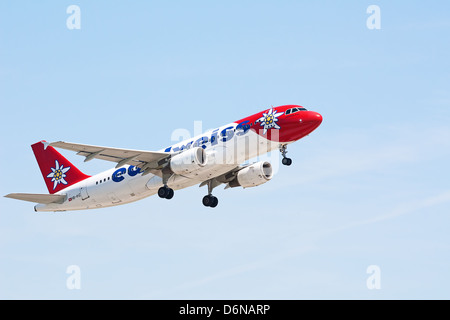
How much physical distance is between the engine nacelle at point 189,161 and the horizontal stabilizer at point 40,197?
447 inches

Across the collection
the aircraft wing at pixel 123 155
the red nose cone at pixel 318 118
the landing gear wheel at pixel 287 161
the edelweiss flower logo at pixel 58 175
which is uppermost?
the red nose cone at pixel 318 118

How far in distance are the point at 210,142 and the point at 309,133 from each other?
6.43m

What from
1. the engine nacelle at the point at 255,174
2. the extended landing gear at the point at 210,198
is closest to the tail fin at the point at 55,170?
the extended landing gear at the point at 210,198

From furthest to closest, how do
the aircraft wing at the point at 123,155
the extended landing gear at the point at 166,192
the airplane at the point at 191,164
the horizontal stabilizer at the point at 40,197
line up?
the horizontal stabilizer at the point at 40,197 → the extended landing gear at the point at 166,192 → the airplane at the point at 191,164 → the aircraft wing at the point at 123,155

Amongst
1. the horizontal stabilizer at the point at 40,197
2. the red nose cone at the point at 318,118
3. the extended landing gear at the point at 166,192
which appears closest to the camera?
the red nose cone at the point at 318,118

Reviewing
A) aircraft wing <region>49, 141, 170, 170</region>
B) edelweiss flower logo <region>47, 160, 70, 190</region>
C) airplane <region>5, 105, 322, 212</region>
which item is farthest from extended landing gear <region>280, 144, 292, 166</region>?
edelweiss flower logo <region>47, 160, 70, 190</region>

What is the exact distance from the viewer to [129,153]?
178 ft

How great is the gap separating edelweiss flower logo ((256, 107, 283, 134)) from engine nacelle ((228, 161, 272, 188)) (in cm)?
531

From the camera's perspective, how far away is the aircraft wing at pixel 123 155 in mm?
52438

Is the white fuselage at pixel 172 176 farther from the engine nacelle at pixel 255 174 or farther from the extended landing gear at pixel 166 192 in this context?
the engine nacelle at pixel 255 174

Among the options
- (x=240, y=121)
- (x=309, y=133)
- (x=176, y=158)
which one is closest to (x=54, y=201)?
(x=176, y=158)

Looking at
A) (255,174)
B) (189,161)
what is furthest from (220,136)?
(255,174)

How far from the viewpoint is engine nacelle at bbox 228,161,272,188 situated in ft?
190

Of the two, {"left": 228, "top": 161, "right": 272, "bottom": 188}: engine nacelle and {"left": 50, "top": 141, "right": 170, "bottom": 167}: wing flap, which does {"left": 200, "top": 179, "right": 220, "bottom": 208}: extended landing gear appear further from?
{"left": 50, "top": 141, "right": 170, "bottom": 167}: wing flap
